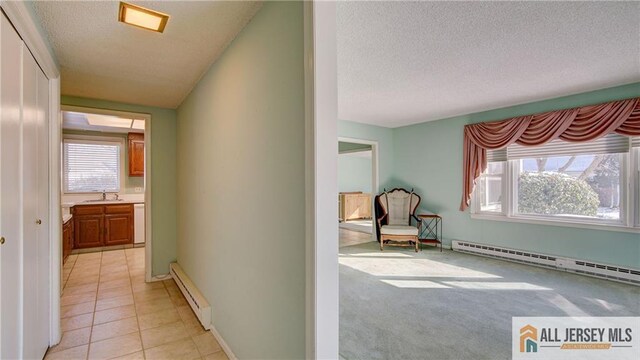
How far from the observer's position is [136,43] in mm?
2018

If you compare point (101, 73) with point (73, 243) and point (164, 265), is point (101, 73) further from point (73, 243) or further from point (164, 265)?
point (73, 243)

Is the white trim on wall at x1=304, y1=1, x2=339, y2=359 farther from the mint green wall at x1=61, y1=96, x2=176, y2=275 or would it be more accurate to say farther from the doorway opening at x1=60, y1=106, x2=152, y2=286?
the doorway opening at x1=60, y1=106, x2=152, y2=286

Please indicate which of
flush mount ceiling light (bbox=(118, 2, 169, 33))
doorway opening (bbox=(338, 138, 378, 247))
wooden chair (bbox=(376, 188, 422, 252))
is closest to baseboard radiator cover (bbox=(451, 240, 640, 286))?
wooden chair (bbox=(376, 188, 422, 252))

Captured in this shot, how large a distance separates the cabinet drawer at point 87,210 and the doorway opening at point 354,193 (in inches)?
182

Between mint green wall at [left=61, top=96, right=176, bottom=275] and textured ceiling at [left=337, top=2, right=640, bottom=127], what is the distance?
241 centimetres

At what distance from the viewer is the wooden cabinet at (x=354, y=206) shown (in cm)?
829

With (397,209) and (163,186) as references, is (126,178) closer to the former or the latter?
(163,186)

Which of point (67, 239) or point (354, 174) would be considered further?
point (354, 174)

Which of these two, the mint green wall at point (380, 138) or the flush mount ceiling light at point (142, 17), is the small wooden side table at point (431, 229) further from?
the flush mount ceiling light at point (142, 17)

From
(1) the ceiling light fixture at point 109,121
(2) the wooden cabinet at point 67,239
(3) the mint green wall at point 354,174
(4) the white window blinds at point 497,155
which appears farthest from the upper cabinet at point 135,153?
(4) the white window blinds at point 497,155

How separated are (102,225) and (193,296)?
3612 millimetres

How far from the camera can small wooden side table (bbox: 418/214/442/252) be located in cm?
513

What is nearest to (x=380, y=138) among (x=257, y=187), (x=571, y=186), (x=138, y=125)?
(x=571, y=186)

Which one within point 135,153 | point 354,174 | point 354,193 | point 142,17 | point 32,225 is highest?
point 142,17
